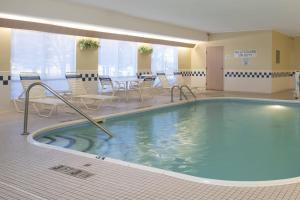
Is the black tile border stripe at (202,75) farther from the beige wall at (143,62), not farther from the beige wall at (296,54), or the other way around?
the beige wall at (296,54)

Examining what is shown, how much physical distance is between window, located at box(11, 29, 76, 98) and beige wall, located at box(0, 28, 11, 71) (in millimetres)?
298

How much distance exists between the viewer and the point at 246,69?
42.0 feet

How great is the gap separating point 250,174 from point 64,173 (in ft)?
6.77

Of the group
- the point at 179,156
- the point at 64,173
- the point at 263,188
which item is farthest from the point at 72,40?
the point at 263,188

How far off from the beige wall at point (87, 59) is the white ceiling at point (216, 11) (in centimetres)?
173

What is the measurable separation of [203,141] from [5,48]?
492 centimetres

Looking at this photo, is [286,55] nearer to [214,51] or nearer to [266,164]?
[214,51]

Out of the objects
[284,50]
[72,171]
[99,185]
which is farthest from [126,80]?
[99,185]

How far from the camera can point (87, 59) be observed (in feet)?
31.8

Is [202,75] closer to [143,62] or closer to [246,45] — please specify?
[246,45]

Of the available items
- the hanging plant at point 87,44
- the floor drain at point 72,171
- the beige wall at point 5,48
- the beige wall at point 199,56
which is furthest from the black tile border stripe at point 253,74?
the floor drain at point 72,171

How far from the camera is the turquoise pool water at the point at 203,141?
4.02 metres

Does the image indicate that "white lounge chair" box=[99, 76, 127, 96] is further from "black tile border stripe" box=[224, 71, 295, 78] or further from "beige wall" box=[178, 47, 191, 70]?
"black tile border stripe" box=[224, 71, 295, 78]

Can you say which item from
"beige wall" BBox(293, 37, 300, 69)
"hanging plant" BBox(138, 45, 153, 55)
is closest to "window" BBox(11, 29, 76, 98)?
"hanging plant" BBox(138, 45, 153, 55)
